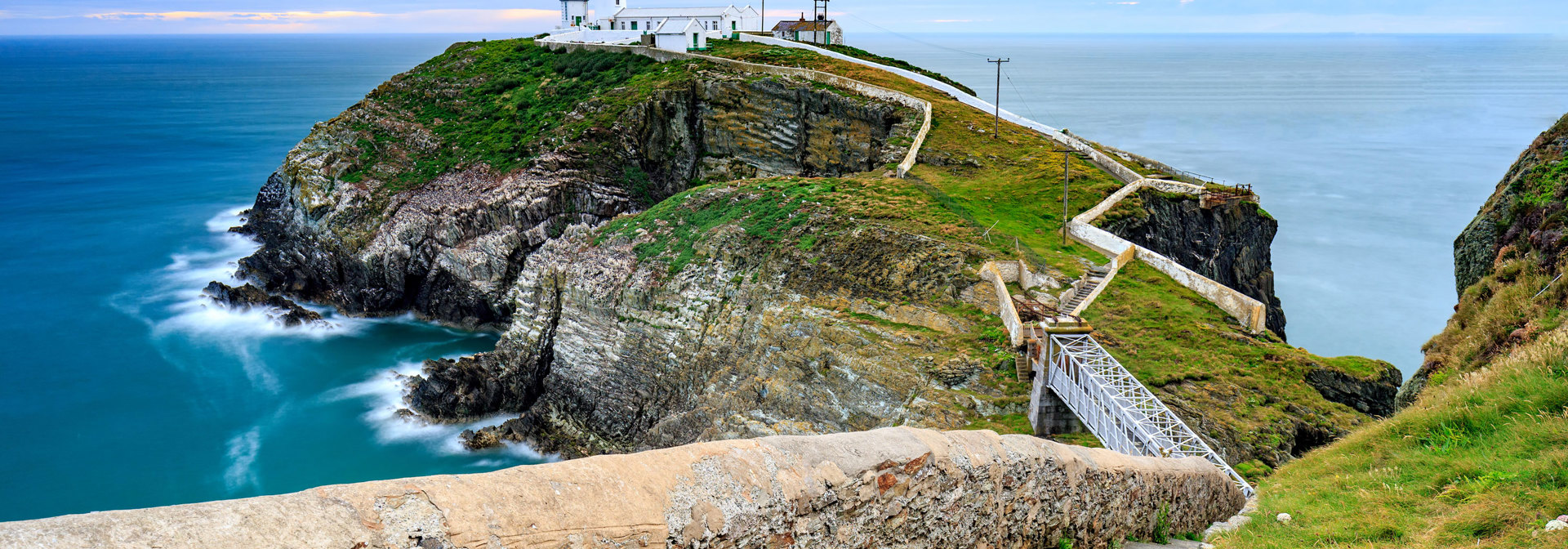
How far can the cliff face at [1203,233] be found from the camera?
34.1 meters

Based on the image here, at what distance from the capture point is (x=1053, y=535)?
28.6 feet

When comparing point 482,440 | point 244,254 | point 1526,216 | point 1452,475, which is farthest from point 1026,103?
point 1452,475

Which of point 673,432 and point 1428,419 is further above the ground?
point 1428,419

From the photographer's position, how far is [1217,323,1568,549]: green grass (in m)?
8.09

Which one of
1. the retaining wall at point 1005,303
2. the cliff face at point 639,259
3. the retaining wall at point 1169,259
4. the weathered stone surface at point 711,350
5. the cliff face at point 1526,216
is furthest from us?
the cliff face at point 639,259

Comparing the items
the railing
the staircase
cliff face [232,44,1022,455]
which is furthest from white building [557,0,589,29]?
the railing

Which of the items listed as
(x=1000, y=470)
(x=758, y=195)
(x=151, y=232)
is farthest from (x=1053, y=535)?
(x=151, y=232)

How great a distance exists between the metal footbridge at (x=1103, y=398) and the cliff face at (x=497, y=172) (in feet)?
73.3

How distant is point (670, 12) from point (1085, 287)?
157 feet

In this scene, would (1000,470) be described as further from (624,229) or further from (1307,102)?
(1307,102)

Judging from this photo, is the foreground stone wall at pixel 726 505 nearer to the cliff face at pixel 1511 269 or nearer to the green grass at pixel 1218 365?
the cliff face at pixel 1511 269

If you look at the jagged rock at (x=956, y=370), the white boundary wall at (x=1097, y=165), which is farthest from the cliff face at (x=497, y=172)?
the jagged rock at (x=956, y=370)

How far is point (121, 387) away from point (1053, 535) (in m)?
42.8

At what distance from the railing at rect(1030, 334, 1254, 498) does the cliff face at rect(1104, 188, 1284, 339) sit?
14.1 meters
